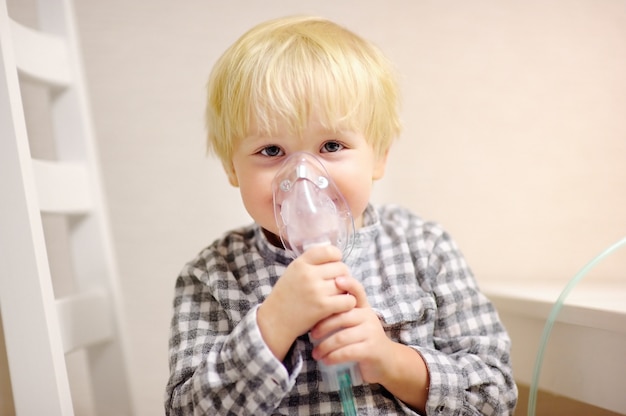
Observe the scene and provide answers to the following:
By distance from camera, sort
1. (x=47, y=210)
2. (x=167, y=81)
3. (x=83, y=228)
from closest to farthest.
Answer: (x=47, y=210) → (x=83, y=228) → (x=167, y=81)

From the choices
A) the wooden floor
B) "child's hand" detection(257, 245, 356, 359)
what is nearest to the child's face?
"child's hand" detection(257, 245, 356, 359)

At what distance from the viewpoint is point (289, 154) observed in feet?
2.39

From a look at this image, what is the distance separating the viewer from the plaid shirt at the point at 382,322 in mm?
682

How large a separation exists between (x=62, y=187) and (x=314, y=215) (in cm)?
43

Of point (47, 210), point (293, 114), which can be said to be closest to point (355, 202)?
point (293, 114)

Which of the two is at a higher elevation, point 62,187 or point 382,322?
point 62,187

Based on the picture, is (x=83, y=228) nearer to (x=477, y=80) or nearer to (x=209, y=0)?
(x=209, y=0)

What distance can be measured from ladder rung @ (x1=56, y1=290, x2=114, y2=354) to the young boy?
16 centimetres

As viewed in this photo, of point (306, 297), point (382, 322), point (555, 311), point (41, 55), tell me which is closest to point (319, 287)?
point (306, 297)

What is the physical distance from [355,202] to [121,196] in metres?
0.54

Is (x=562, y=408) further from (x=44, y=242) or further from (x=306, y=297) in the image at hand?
(x=44, y=242)

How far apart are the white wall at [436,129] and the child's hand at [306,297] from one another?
0.51 m

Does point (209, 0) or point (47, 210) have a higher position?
point (209, 0)

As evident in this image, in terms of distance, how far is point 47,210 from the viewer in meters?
0.87
